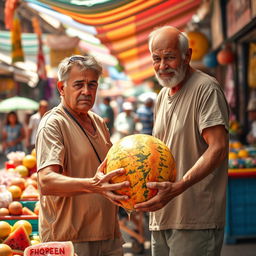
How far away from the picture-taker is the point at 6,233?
3.72m

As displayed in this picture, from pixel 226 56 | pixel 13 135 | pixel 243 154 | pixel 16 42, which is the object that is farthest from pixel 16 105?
pixel 243 154

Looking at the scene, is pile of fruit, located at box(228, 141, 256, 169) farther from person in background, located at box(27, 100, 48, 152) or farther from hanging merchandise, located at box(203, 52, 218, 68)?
hanging merchandise, located at box(203, 52, 218, 68)

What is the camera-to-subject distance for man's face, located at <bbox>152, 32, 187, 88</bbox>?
3.20m

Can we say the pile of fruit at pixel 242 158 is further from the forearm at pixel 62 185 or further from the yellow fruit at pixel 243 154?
the forearm at pixel 62 185

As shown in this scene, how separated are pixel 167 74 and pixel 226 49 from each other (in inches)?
351

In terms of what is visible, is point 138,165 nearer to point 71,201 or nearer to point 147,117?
point 71,201

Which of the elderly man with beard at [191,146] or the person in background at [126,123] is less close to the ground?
the person in background at [126,123]

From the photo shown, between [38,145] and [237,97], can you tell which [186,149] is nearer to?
[38,145]

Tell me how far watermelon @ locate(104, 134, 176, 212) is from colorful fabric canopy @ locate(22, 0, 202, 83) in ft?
11.9

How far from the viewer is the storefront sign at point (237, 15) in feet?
27.9

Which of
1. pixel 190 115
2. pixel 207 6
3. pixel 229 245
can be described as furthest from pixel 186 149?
pixel 207 6

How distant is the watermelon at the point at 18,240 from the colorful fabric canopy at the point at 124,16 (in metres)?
3.29

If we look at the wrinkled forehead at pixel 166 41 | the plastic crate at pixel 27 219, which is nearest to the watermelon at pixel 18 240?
the plastic crate at pixel 27 219

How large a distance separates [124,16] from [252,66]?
12.4 feet
